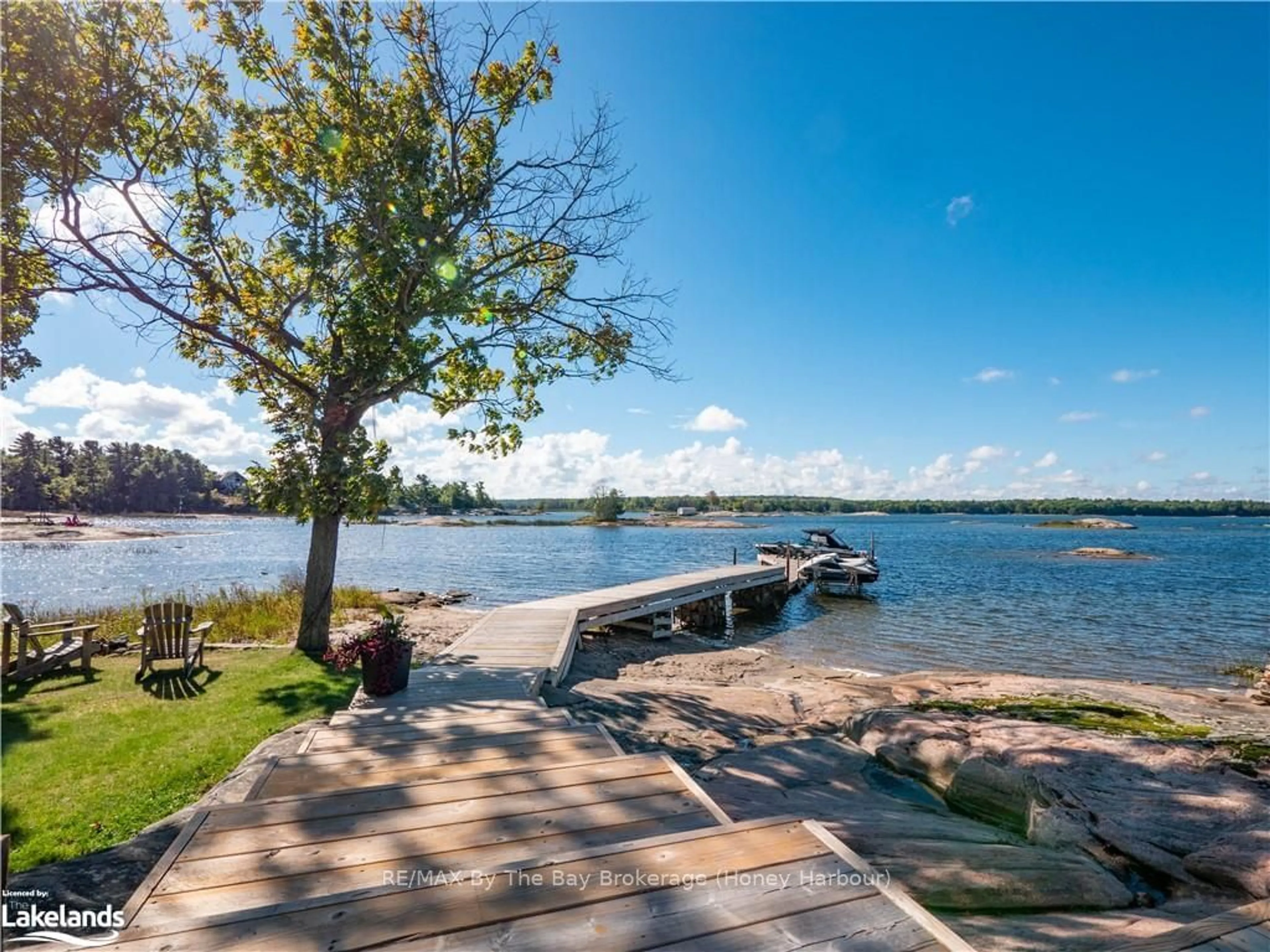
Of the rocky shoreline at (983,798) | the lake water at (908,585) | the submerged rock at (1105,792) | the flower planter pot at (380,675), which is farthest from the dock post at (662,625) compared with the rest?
the submerged rock at (1105,792)

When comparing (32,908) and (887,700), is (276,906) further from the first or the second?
(887,700)

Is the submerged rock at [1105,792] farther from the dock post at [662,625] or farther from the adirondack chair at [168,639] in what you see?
the dock post at [662,625]

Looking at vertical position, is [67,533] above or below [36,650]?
below

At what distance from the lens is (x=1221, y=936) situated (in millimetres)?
2314

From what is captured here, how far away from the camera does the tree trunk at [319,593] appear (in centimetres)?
1029

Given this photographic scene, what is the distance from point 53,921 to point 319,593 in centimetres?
840

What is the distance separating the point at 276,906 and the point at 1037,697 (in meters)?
10.5

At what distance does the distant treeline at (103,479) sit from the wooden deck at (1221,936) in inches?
4300

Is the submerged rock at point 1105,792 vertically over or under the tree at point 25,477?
under

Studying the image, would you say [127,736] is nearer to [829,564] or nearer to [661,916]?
[661,916]

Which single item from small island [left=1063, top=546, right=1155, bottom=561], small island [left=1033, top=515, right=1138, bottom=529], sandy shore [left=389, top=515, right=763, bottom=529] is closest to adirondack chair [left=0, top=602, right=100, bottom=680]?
small island [left=1063, top=546, right=1155, bottom=561]

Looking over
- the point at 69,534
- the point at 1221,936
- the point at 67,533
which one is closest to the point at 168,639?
the point at 1221,936

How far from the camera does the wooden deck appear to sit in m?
2.23

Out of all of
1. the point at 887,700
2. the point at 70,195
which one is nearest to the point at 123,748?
the point at 70,195
